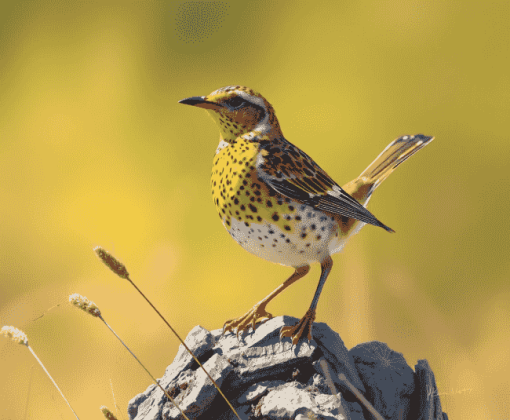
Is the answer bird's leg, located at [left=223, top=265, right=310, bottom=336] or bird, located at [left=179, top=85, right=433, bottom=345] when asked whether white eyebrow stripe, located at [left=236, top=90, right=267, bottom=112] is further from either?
bird's leg, located at [left=223, top=265, right=310, bottom=336]

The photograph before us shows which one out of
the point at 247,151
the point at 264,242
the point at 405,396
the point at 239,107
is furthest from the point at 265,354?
the point at 239,107

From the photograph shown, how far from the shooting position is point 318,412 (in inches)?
101

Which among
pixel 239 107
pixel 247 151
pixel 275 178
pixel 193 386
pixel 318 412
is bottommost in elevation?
pixel 318 412

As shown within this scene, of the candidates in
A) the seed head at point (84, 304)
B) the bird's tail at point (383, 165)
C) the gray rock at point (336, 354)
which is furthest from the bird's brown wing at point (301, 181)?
the seed head at point (84, 304)

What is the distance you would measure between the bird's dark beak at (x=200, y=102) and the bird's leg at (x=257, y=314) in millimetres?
1174

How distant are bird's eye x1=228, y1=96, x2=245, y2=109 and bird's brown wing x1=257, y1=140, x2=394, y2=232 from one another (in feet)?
0.91

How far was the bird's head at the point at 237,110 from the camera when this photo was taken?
9.35 feet

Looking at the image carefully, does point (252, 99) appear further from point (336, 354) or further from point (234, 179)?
point (336, 354)

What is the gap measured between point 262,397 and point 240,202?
1.10 m

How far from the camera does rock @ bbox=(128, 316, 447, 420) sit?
2693 mm

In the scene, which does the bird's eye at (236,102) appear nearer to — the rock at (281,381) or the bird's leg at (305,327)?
the bird's leg at (305,327)

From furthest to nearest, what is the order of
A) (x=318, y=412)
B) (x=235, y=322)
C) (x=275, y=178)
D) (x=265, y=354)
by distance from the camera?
(x=235, y=322) → (x=265, y=354) → (x=275, y=178) → (x=318, y=412)

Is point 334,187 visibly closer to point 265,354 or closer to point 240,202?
point 240,202

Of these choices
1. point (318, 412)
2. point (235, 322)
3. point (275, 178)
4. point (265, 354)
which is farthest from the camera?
point (235, 322)
